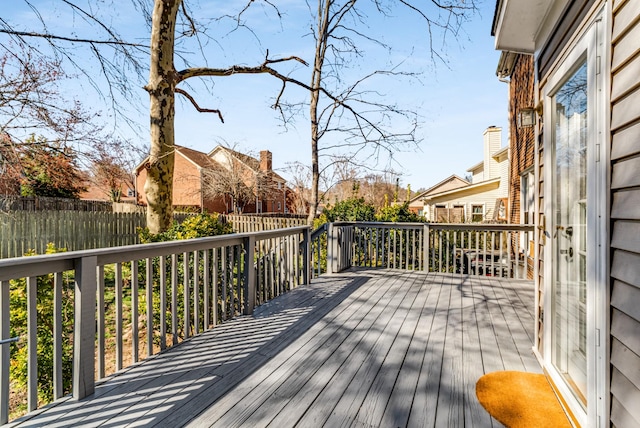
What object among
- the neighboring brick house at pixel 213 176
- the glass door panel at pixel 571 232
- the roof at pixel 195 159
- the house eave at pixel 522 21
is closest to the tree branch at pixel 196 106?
the house eave at pixel 522 21

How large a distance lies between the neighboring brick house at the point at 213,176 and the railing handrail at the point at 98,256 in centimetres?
1449

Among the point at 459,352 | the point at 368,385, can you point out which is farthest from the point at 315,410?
the point at 459,352

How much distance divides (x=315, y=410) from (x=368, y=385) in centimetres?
44

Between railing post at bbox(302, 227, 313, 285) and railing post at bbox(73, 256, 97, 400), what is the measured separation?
3197mm

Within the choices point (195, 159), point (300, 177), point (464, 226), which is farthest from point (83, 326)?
point (195, 159)

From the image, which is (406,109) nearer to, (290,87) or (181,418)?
(290,87)

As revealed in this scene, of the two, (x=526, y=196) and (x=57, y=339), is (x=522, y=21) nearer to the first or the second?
(x=57, y=339)

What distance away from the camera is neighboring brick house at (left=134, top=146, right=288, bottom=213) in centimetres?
1868

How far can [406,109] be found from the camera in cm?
863

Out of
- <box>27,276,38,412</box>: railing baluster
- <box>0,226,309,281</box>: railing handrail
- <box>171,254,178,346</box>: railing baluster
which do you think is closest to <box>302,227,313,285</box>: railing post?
<box>0,226,309,281</box>: railing handrail

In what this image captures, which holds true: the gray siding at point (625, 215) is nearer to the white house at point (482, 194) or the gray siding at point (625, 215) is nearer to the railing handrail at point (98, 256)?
the railing handrail at point (98, 256)

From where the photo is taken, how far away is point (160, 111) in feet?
17.9

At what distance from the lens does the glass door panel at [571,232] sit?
1901 millimetres

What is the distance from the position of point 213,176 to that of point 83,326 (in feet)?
58.8
